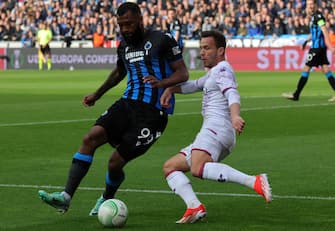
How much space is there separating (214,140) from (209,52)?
Answer: 0.74 m

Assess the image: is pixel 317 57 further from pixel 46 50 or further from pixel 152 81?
pixel 46 50

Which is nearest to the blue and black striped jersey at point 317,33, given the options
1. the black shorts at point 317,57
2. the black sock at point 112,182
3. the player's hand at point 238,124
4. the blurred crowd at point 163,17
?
the black shorts at point 317,57

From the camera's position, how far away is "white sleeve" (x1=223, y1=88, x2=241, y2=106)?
830 centimetres

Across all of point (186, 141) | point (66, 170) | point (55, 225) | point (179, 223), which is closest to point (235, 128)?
point (179, 223)

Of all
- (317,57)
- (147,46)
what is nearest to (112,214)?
(147,46)

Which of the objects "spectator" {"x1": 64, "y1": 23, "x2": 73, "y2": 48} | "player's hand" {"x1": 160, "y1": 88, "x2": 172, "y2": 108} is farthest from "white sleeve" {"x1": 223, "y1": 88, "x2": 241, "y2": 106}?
"spectator" {"x1": 64, "y1": 23, "x2": 73, "y2": 48}

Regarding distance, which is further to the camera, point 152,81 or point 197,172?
point 152,81

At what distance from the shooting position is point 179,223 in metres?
8.50

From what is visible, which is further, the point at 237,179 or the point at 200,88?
the point at 200,88

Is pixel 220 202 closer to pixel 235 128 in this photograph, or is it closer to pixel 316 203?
pixel 316 203

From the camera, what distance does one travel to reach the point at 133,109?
9.16 m

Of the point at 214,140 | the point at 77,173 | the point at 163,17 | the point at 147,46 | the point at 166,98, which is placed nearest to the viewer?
the point at 214,140

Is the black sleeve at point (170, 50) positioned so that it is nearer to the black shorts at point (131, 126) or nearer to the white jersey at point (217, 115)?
the black shorts at point (131, 126)

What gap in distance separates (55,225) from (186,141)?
7.44 metres
